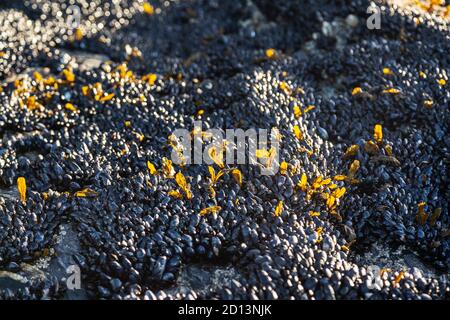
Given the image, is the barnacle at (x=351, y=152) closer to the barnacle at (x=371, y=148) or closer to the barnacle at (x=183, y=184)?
the barnacle at (x=371, y=148)

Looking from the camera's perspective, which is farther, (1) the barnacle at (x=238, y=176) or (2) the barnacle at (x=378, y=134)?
(2) the barnacle at (x=378, y=134)

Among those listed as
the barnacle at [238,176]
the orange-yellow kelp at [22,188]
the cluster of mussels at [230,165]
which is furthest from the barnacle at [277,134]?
the orange-yellow kelp at [22,188]

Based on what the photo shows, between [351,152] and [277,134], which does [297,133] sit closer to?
[277,134]

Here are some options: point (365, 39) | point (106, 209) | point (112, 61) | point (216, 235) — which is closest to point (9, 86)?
point (112, 61)

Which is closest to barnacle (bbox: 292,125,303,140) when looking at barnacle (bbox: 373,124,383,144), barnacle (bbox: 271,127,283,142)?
barnacle (bbox: 271,127,283,142)
